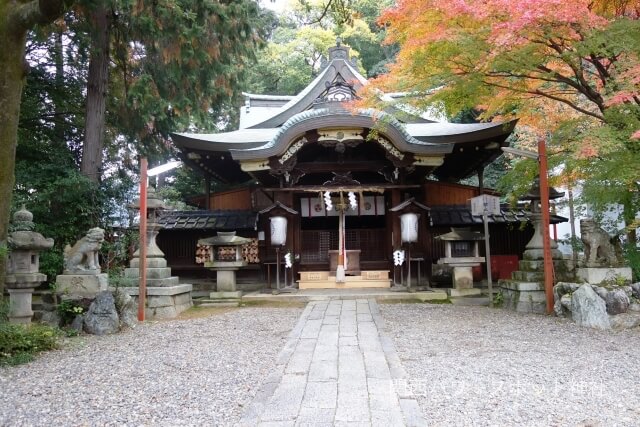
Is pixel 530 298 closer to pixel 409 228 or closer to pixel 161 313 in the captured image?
pixel 409 228

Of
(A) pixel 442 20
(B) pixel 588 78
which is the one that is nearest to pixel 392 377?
(A) pixel 442 20

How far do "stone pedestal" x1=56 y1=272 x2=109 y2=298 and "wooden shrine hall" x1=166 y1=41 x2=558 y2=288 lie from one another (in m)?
4.02

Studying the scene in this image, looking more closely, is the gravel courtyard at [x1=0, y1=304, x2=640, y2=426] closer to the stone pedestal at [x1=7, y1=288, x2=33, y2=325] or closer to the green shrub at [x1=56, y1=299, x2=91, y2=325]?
the green shrub at [x1=56, y1=299, x2=91, y2=325]

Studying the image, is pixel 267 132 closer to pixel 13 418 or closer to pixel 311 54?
pixel 13 418

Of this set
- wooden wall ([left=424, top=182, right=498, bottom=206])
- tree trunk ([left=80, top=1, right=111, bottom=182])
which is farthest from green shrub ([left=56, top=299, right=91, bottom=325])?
wooden wall ([left=424, top=182, right=498, bottom=206])

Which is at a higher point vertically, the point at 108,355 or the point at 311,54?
the point at 311,54

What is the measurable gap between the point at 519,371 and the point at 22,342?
5.41 m

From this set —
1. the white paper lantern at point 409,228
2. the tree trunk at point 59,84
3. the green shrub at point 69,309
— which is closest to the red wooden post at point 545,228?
the white paper lantern at point 409,228

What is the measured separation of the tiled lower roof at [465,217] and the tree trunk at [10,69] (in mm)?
8626

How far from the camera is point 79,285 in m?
6.93

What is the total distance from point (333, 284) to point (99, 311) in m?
5.43

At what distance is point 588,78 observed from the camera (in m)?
8.48

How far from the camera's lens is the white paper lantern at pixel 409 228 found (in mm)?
9883

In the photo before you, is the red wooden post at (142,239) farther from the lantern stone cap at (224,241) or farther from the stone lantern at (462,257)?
the stone lantern at (462,257)
